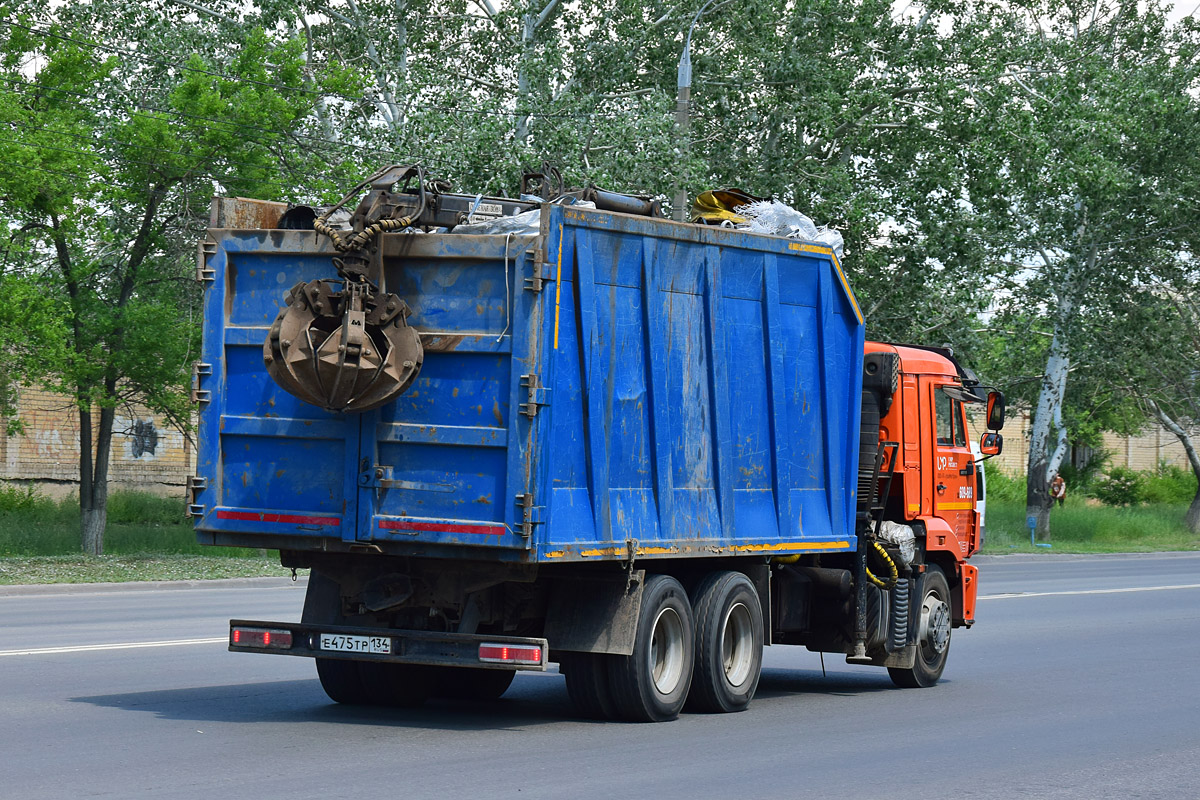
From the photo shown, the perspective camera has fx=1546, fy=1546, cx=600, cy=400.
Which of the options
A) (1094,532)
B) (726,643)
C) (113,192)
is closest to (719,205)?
(726,643)

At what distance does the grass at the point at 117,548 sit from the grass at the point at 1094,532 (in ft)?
58.8

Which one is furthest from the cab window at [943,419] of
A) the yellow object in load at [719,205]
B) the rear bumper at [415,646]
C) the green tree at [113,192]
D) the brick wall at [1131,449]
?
the brick wall at [1131,449]

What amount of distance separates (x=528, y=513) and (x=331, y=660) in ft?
7.53

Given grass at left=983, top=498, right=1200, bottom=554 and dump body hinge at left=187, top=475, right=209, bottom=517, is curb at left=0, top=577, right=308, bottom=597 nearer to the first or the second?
dump body hinge at left=187, top=475, right=209, bottom=517

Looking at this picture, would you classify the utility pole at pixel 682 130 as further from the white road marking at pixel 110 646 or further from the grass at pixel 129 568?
the white road marking at pixel 110 646

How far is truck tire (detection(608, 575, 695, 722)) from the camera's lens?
9453 mm

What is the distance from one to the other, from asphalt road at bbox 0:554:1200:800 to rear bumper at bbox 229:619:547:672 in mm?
431

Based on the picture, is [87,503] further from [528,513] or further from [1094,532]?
[1094,532]

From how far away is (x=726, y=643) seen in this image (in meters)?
10.6

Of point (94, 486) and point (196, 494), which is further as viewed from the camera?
point (94, 486)

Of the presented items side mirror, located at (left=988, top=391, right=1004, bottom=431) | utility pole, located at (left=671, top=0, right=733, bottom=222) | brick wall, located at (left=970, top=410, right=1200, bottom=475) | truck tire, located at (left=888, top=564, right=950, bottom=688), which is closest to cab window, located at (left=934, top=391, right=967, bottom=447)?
side mirror, located at (left=988, top=391, right=1004, bottom=431)

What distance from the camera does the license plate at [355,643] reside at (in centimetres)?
898

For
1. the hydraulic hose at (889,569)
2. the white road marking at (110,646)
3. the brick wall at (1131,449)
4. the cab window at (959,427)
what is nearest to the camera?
the hydraulic hose at (889,569)

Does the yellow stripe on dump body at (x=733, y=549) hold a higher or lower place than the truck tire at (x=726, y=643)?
higher
